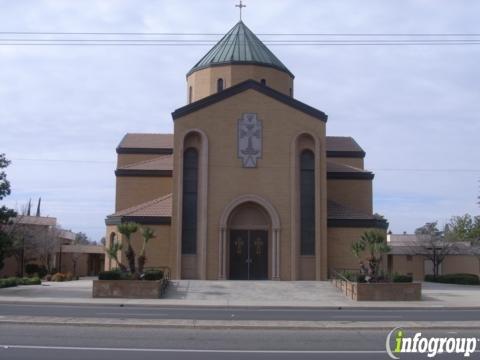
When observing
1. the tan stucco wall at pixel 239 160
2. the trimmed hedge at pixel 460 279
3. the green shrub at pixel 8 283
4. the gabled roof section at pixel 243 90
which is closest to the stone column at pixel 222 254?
the tan stucco wall at pixel 239 160

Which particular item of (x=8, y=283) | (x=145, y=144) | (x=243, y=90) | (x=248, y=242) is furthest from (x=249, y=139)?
(x=8, y=283)

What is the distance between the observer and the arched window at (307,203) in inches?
1524

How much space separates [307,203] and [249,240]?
401 centimetres

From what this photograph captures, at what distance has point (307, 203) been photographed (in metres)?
39.1

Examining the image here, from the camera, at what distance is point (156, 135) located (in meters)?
51.8

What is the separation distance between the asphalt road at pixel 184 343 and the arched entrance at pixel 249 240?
21.4 m

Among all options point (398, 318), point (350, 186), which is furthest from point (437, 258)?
point (398, 318)

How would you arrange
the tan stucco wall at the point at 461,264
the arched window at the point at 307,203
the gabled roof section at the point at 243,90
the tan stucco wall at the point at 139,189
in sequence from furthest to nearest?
the tan stucco wall at the point at 461,264 → the tan stucco wall at the point at 139,189 → the gabled roof section at the point at 243,90 → the arched window at the point at 307,203

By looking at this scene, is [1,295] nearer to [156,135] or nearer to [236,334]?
[236,334]

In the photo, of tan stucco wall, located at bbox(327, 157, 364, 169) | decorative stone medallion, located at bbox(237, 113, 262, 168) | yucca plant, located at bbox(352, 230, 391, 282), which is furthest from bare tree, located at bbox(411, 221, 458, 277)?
yucca plant, located at bbox(352, 230, 391, 282)

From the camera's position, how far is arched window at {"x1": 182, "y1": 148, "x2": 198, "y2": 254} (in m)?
38.4

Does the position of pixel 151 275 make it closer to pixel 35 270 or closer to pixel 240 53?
pixel 240 53

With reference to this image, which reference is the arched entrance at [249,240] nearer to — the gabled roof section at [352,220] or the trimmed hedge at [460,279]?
the gabled roof section at [352,220]

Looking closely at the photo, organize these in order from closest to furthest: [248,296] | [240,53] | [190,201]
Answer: [248,296], [190,201], [240,53]
